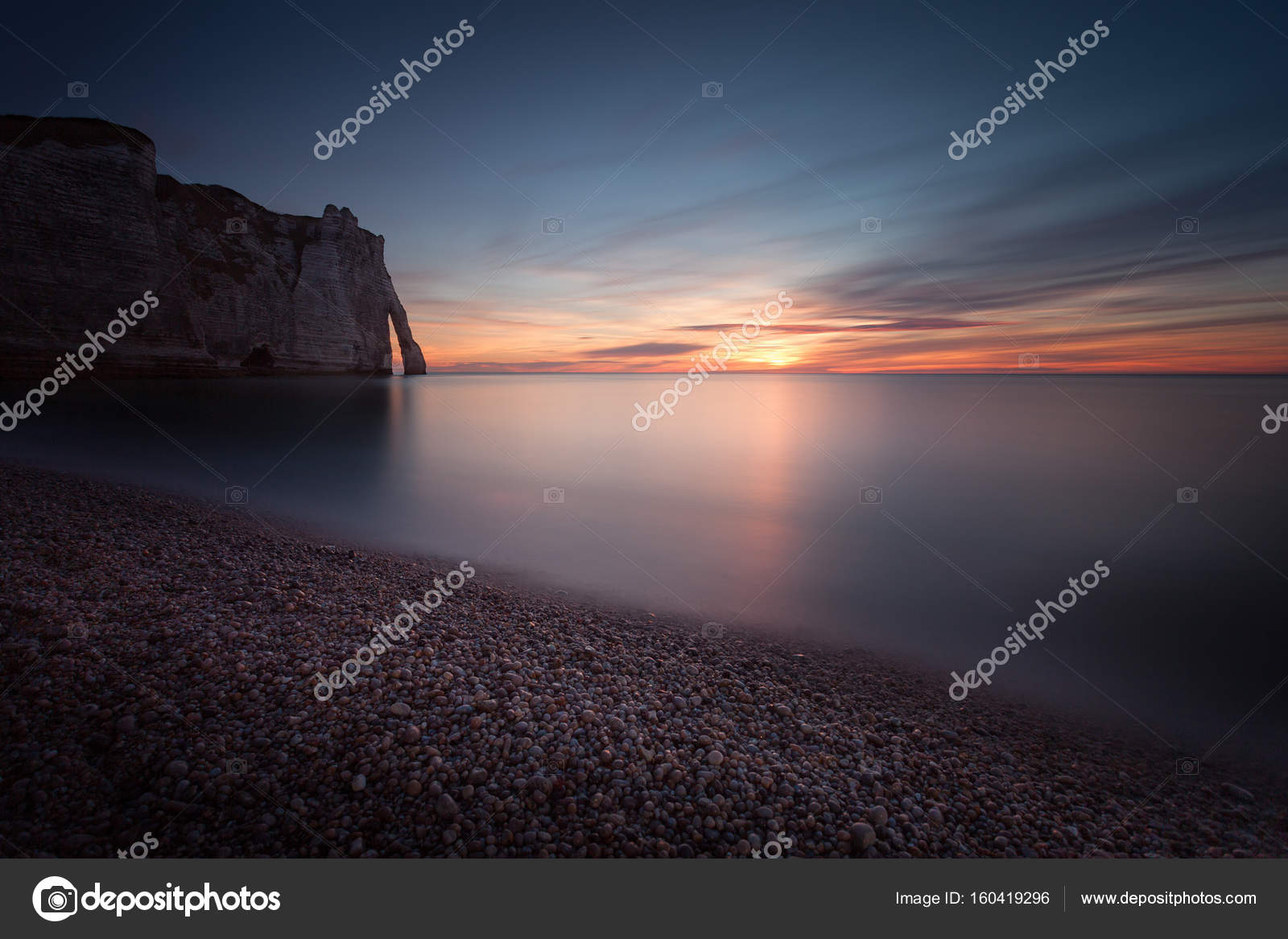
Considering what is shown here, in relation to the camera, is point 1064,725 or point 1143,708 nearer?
point 1064,725

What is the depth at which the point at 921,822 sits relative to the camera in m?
3.23

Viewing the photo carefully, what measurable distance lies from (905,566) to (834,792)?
653 cm

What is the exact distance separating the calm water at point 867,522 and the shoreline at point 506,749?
5.12ft

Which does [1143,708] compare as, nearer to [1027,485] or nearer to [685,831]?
[685,831]

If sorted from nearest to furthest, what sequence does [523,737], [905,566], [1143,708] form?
[523,737] < [1143,708] < [905,566]

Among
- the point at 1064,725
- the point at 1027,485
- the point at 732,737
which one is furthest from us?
the point at 1027,485

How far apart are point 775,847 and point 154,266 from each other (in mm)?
53655

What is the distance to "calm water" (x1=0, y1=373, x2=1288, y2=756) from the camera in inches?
251
